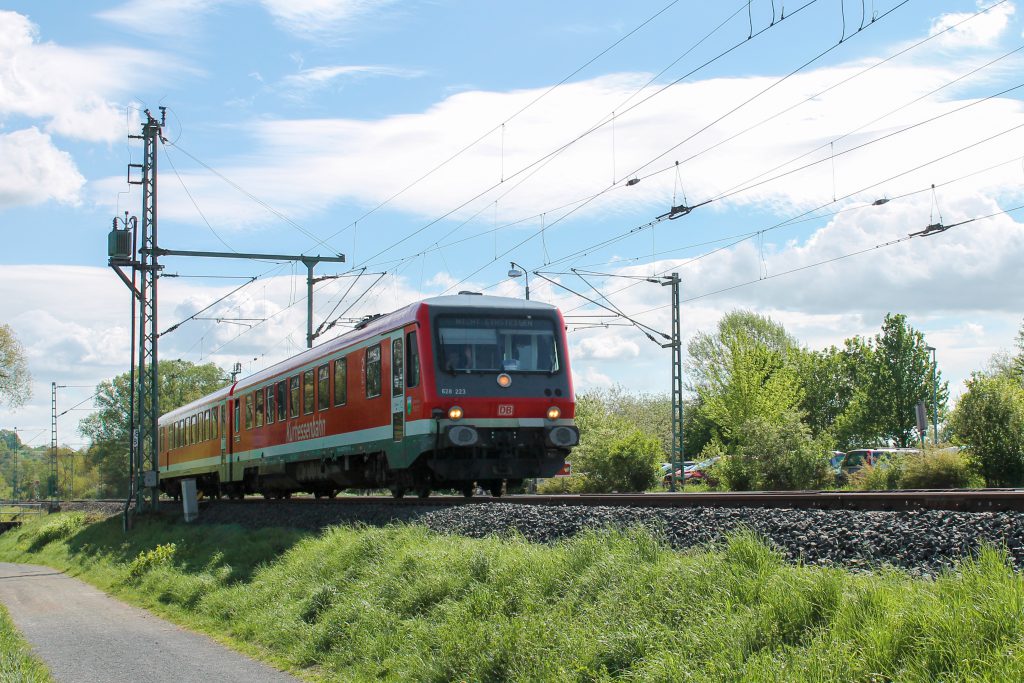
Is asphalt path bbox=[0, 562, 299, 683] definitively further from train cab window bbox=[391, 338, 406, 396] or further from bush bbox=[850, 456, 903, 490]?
bush bbox=[850, 456, 903, 490]

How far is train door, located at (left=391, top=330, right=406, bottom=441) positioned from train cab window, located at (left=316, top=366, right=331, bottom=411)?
349 centimetres

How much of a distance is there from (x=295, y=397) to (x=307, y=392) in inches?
41.2

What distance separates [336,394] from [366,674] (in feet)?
35.7

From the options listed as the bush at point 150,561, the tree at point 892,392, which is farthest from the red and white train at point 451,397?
the tree at point 892,392

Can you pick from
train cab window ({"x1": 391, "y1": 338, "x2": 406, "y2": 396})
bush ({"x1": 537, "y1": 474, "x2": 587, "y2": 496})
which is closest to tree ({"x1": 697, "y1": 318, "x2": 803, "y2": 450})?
bush ({"x1": 537, "y1": 474, "x2": 587, "y2": 496})

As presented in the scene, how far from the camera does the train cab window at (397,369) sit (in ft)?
57.6

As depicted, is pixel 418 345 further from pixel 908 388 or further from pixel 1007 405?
pixel 908 388

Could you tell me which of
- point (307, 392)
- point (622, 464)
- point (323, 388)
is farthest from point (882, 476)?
point (307, 392)

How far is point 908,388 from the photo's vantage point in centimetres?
7506

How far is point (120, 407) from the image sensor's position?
10506cm

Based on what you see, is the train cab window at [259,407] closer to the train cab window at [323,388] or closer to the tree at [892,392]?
the train cab window at [323,388]

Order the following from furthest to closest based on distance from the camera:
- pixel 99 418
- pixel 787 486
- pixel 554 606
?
1. pixel 99 418
2. pixel 787 486
3. pixel 554 606

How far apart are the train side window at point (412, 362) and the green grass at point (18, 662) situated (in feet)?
21.6

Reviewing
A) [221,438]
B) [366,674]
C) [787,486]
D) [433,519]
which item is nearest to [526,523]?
[433,519]
